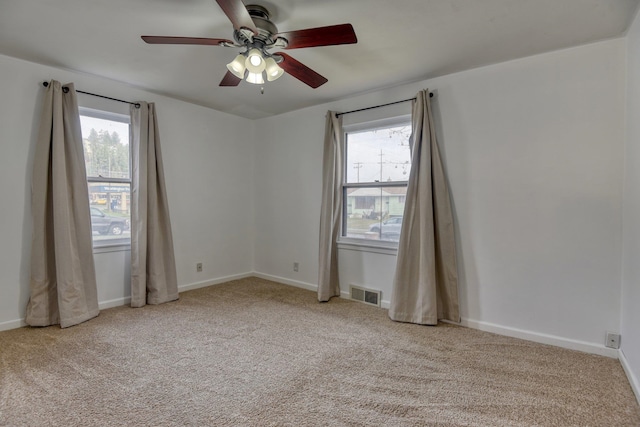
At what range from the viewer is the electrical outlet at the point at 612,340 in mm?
2317

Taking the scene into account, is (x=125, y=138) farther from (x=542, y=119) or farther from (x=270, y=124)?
(x=542, y=119)

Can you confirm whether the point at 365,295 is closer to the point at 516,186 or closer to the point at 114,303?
the point at 516,186

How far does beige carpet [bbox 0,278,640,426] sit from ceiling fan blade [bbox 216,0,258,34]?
2163 millimetres

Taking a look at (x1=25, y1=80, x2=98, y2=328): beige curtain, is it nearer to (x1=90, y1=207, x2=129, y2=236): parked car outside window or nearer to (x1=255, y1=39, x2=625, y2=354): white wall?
(x1=90, y1=207, x2=129, y2=236): parked car outside window

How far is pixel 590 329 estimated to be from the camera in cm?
241

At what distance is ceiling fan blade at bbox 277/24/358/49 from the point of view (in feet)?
5.82

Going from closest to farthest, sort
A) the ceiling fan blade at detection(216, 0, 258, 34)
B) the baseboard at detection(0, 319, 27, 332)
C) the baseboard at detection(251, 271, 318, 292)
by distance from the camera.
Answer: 1. the ceiling fan blade at detection(216, 0, 258, 34)
2. the baseboard at detection(0, 319, 27, 332)
3. the baseboard at detection(251, 271, 318, 292)

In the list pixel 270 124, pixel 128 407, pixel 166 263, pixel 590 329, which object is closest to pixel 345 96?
pixel 270 124

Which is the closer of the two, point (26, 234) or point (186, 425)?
point (186, 425)

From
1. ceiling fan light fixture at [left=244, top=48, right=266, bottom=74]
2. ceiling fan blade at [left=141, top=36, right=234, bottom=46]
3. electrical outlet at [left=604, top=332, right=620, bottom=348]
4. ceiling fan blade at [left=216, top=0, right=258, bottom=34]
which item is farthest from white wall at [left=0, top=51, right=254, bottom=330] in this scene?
electrical outlet at [left=604, top=332, right=620, bottom=348]

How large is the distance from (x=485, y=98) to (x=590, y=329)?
80.9 inches

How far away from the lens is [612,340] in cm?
233

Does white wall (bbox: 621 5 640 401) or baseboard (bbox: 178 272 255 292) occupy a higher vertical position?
white wall (bbox: 621 5 640 401)

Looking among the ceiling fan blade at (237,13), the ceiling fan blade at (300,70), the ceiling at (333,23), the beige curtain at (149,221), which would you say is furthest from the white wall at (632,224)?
the beige curtain at (149,221)
